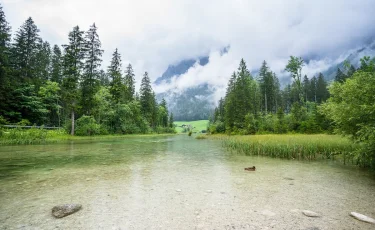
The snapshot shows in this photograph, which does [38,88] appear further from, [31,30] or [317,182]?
[317,182]

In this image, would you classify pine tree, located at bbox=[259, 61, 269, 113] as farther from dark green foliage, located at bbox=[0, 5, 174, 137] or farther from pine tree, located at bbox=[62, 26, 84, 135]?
pine tree, located at bbox=[62, 26, 84, 135]

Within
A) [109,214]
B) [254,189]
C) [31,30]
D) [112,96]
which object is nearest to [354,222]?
[254,189]

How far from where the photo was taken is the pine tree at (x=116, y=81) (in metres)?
48.7

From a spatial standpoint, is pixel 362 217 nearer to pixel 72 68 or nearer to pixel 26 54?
pixel 72 68

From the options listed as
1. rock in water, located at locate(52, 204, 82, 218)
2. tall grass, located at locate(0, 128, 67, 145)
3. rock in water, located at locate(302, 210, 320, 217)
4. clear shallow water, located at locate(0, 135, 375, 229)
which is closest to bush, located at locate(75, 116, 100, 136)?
tall grass, located at locate(0, 128, 67, 145)

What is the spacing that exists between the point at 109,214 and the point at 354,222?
4935 millimetres

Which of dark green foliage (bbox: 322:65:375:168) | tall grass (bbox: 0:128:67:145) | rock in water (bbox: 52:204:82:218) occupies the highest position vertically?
dark green foliage (bbox: 322:65:375:168)

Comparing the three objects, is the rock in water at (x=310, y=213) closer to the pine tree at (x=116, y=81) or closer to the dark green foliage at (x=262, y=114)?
the dark green foliage at (x=262, y=114)

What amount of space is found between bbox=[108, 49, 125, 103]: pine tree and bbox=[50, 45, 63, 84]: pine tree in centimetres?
1166

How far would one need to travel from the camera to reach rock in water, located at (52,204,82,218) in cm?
414

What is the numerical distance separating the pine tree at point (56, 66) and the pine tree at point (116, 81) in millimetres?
11657

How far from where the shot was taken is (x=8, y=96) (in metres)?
32.3

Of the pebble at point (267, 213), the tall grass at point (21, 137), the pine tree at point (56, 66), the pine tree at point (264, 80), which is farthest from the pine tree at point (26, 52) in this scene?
the pine tree at point (264, 80)

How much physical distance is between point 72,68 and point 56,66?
2354 cm
